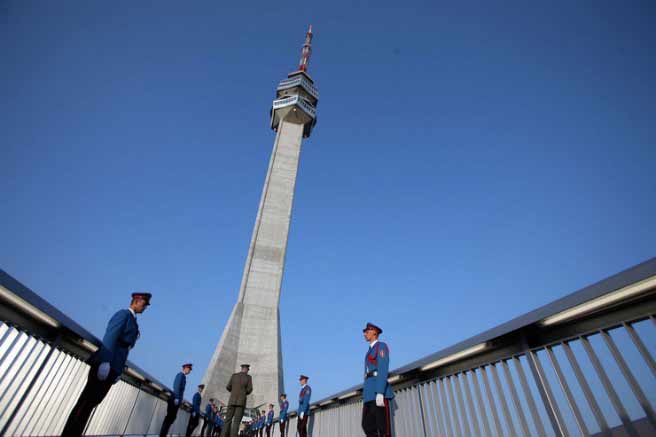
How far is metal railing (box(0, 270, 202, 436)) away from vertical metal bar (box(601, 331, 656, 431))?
13.7 ft

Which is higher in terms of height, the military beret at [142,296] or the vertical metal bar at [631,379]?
the military beret at [142,296]

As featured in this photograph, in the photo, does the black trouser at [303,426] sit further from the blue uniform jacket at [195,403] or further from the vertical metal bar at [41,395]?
the vertical metal bar at [41,395]

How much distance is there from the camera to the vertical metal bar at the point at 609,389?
6.12ft

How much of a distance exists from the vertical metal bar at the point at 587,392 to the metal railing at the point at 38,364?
4.08m

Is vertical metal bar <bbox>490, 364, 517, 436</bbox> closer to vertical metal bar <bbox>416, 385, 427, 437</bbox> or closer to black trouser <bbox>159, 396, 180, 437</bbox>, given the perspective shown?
vertical metal bar <bbox>416, 385, 427, 437</bbox>

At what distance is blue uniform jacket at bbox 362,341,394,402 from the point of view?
362cm

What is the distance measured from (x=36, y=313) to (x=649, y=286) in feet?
14.6

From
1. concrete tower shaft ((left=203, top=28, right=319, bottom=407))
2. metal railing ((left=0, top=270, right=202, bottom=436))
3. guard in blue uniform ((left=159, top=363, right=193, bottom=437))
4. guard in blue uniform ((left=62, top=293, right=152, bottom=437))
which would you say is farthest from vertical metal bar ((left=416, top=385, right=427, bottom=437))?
concrete tower shaft ((left=203, top=28, right=319, bottom=407))

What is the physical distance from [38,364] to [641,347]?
15.4 ft

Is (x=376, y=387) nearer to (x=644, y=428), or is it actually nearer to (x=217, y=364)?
(x=644, y=428)

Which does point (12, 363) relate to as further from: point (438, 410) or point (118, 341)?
point (438, 410)

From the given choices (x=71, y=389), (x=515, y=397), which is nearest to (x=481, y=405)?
(x=515, y=397)

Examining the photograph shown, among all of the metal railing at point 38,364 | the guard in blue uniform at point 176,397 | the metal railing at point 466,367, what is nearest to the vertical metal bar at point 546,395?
the metal railing at point 466,367

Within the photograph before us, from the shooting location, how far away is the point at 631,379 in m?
1.94
